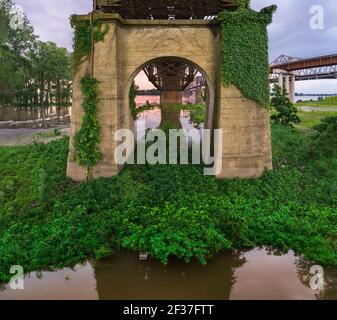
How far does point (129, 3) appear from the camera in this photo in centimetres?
1608

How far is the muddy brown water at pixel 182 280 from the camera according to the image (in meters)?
8.69

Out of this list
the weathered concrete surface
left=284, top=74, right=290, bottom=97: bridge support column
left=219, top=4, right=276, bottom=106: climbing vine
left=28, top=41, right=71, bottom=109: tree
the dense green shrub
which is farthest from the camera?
left=284, top=74, right=290, bottom=97: bridge support column

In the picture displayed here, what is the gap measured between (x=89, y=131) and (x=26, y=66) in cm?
3330

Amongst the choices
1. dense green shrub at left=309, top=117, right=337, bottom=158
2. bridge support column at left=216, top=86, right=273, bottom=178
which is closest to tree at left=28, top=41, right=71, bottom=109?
bridge support column at left=216, top=86, right=273, bottom=178

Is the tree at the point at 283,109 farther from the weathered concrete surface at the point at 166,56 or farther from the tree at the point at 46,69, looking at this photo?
the tree at the point at 46,69

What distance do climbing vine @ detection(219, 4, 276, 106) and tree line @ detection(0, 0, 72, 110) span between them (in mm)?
27807

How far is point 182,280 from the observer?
927cm

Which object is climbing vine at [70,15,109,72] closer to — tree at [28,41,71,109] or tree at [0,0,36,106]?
tree at [0,0,36,106]

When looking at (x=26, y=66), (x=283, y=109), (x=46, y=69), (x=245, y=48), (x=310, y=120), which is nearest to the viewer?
Answer: (x=245, y=48)

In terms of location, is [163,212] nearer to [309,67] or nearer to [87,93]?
[87,93]

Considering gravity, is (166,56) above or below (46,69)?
below

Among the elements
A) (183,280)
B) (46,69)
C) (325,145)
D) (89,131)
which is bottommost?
(183,280)

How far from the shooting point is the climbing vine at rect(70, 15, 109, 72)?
1423 centimetres

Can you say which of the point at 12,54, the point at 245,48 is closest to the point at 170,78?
the point at 245,48
